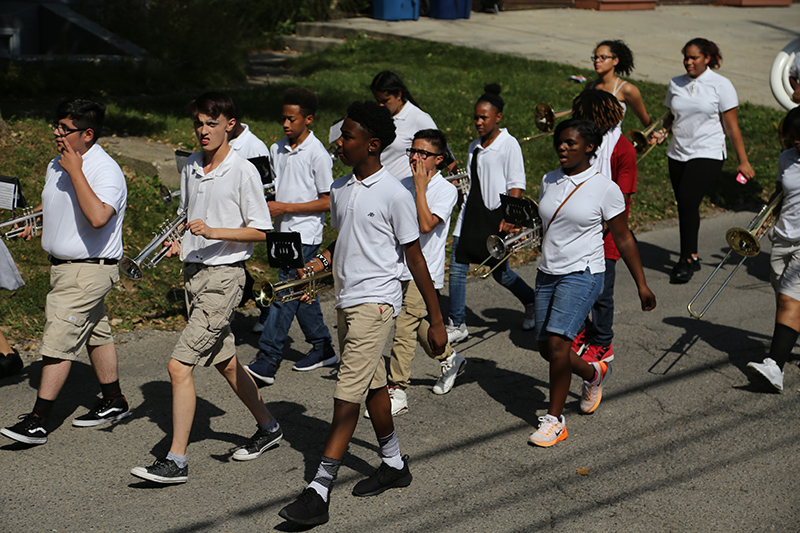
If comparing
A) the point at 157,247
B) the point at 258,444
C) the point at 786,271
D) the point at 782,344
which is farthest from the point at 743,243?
the point at 157,247

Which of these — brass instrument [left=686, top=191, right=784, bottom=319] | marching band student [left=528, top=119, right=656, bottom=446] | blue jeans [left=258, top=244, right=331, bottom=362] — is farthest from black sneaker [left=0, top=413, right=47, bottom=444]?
brass instrument [left=686, top=191, right=784, bottom=319]

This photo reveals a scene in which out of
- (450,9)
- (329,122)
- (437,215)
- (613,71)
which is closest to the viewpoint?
(437,215)

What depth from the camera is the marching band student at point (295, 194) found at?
19.6ft

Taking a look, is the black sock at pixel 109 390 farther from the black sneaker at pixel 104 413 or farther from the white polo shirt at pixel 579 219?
the white polo shirt at pixel 579 219

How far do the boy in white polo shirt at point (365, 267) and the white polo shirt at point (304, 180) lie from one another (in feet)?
5.56

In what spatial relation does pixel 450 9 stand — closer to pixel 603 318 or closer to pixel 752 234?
pixel 603 318

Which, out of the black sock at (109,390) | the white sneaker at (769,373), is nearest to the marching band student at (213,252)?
the black sock at (109,390)

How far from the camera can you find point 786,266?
5.96 metres

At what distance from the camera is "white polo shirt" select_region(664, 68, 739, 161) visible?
8375mm

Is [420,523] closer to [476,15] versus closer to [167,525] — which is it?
[167,525]

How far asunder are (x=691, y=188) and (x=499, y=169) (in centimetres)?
312

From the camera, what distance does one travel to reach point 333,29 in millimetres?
18859

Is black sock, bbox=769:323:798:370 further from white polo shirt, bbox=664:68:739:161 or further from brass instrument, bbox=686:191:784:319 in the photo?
white polo shirt, bbox=664:68:739:161

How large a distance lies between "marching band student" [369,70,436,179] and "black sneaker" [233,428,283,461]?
2.43 meters
